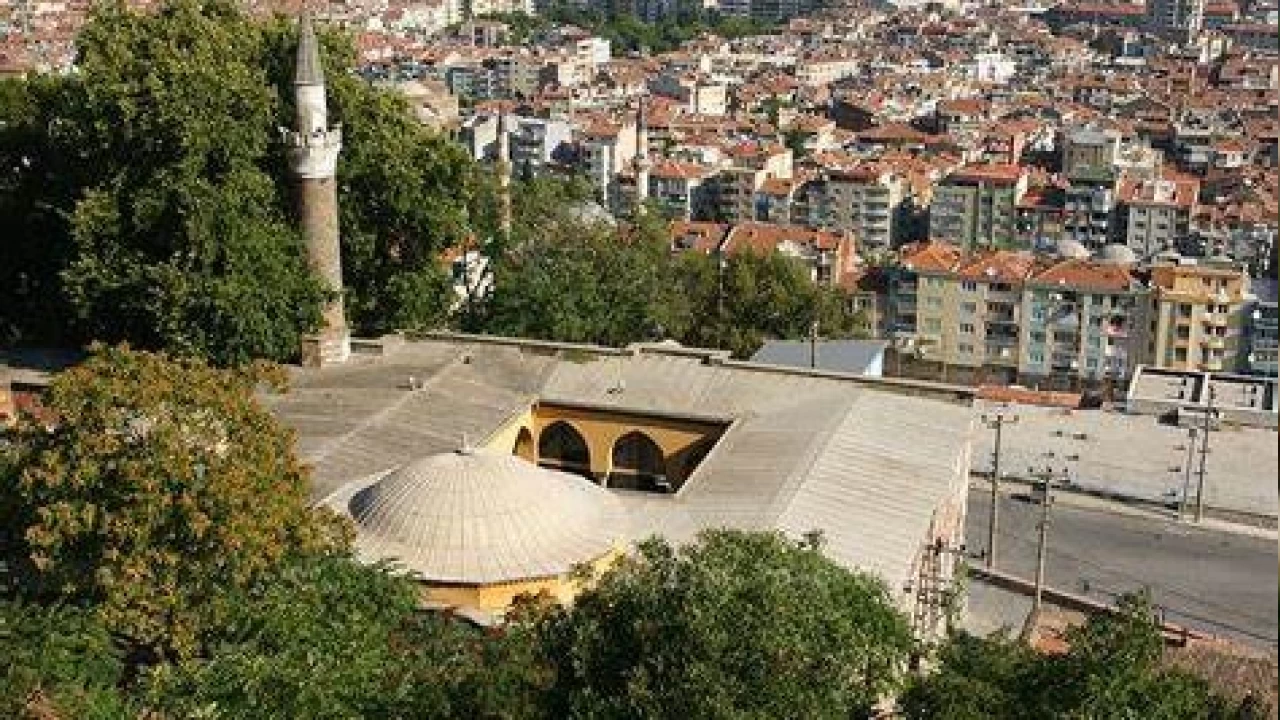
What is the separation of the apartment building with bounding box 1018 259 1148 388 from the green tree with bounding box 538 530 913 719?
44.1 m

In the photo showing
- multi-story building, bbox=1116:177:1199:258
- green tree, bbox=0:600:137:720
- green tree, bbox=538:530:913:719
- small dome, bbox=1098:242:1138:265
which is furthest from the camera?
multi-story building, bbox=1116:177:1199:258

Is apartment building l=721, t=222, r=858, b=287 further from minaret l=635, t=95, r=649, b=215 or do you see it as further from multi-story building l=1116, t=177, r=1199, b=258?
multi-story building l=1116, t=177, r=1199, b=258

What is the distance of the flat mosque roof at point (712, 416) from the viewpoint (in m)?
17.4

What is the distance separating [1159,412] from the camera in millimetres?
45281

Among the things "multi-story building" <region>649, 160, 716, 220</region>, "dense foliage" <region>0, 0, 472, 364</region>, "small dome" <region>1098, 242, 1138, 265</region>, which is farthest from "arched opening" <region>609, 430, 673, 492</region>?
"multi-story building" <region>649, 160, 716, 220</region>

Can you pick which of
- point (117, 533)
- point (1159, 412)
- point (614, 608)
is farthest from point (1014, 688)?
point (1159, 412)

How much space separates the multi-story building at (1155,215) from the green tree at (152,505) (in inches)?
2339

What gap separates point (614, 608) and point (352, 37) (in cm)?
1652

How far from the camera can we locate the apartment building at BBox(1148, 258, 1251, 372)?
53.2 metres

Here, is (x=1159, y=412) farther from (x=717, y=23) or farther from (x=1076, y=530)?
(x=717, y=23)

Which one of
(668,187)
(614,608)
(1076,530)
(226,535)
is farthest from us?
(668,187)

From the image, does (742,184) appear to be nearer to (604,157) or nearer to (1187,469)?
(604,157)

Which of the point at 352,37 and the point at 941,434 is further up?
the point at 352,37

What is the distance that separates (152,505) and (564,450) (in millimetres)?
9063
